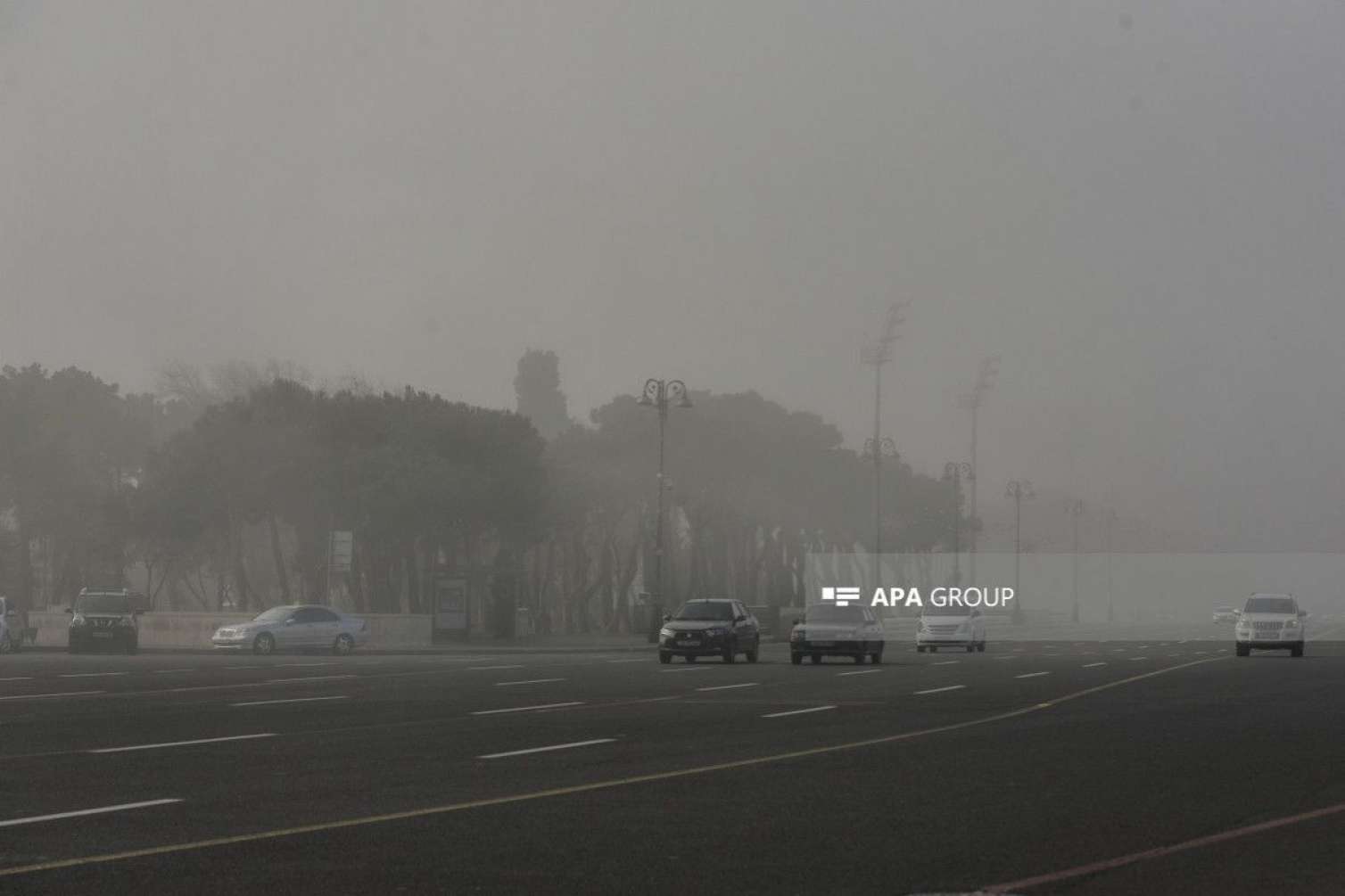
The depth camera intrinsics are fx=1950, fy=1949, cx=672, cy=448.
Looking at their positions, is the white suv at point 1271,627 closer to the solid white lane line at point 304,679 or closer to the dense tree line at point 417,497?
the dense tree line at point 417,497

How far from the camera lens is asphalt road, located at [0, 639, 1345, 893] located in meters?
10.6

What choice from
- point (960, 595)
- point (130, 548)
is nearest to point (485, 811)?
point (130, 548)

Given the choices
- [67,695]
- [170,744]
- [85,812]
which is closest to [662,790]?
[85,812]

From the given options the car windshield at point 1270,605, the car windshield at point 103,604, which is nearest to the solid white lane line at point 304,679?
the car windshield at point 103,604

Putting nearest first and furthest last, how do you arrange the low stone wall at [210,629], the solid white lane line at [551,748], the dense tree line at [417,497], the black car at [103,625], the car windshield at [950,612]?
the solid white lane line at [551,748]
the black car at [103,625]
the car windshield at [950,612]
the low stone wall at [210,629]
the dense tree line at [417,497]

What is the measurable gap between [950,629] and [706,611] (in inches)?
575

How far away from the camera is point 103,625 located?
55.2 meters

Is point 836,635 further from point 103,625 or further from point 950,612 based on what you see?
point 103,625

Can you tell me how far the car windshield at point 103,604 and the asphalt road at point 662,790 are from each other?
2543cm

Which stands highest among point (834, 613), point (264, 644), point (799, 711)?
point (834, 613)

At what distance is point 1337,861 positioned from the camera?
1129 centimetres

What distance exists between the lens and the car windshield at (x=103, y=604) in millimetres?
55500

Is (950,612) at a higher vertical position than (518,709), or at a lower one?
higher

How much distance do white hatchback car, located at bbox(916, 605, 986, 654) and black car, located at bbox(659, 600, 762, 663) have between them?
12950 millimetres
